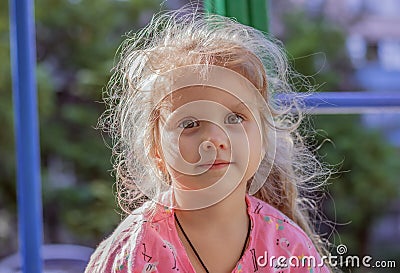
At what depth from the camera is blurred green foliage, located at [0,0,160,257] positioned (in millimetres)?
2463

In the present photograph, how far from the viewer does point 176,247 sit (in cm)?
90

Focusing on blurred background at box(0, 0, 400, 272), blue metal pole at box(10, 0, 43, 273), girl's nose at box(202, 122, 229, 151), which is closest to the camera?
girl's nose at box(202, 122, 229, 151)

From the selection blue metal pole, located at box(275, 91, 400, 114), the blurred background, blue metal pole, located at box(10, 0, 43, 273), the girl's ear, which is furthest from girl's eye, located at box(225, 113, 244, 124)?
the blurred background

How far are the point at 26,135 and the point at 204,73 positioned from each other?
1.08 feet

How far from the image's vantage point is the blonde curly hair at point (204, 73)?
0.94 metres

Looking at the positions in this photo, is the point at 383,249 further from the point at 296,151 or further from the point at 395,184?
the point at 296,151

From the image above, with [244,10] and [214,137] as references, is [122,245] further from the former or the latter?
[244,10]

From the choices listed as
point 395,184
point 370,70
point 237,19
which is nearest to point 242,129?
point 237,19

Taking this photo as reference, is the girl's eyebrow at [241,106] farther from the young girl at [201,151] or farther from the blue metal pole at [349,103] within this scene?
the blue metal pole at [349,103]

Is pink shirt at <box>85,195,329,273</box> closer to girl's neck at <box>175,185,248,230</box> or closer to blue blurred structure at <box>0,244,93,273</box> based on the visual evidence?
girl's neck at <box>175,185,248,230</box>

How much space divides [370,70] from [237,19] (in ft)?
4.83

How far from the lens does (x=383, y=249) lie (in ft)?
6.90

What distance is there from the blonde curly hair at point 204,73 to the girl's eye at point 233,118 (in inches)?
2.4

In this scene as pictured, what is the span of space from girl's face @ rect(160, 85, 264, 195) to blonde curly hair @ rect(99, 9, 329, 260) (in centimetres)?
4
